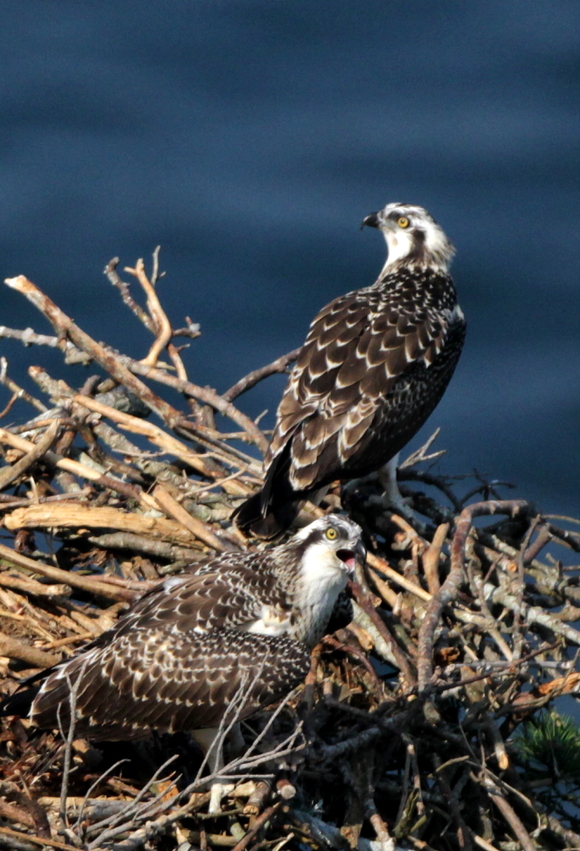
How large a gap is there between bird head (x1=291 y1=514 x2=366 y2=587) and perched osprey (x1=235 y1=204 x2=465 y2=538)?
0.81 metres

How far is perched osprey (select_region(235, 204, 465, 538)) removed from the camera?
28.0 ft

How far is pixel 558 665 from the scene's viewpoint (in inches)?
295

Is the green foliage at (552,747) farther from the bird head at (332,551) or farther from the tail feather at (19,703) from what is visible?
the tail feather at (19,703)

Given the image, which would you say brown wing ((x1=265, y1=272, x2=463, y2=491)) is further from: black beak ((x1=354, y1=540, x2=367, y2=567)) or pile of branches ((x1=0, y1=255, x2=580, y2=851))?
black beak ((x1=354, y1=540, x2=367, y2=567))

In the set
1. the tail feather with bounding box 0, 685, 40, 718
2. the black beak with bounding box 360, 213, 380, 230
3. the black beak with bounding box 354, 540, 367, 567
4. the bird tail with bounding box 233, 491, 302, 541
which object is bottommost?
the tail feather with bounding box 0, 685, 40, 718

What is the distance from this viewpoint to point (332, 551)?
7.49 metres

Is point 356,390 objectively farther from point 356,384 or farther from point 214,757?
point 214,757

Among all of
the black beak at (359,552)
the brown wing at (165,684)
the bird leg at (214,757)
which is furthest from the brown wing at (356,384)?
the bird leg at (214,757)

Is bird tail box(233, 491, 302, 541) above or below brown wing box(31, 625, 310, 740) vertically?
above

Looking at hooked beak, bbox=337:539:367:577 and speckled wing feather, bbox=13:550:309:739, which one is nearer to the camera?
speckled wing feather, bbox=13:550:309:739

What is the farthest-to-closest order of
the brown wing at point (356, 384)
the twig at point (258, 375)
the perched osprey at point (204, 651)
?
the twig at point (258, 375)
the brown wing at point (356, 384)
the perched osprey at point (204, 651)

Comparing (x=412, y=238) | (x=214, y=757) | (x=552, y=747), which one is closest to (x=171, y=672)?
(x=214, y=757)

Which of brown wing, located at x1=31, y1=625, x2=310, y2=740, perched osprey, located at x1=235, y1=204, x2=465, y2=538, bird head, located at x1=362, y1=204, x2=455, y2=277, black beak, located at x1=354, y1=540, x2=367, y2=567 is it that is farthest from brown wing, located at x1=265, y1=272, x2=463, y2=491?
brown wing, located at x1=31, y1=625, x2=310, y2=740

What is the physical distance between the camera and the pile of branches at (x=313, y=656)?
22.6 ft
